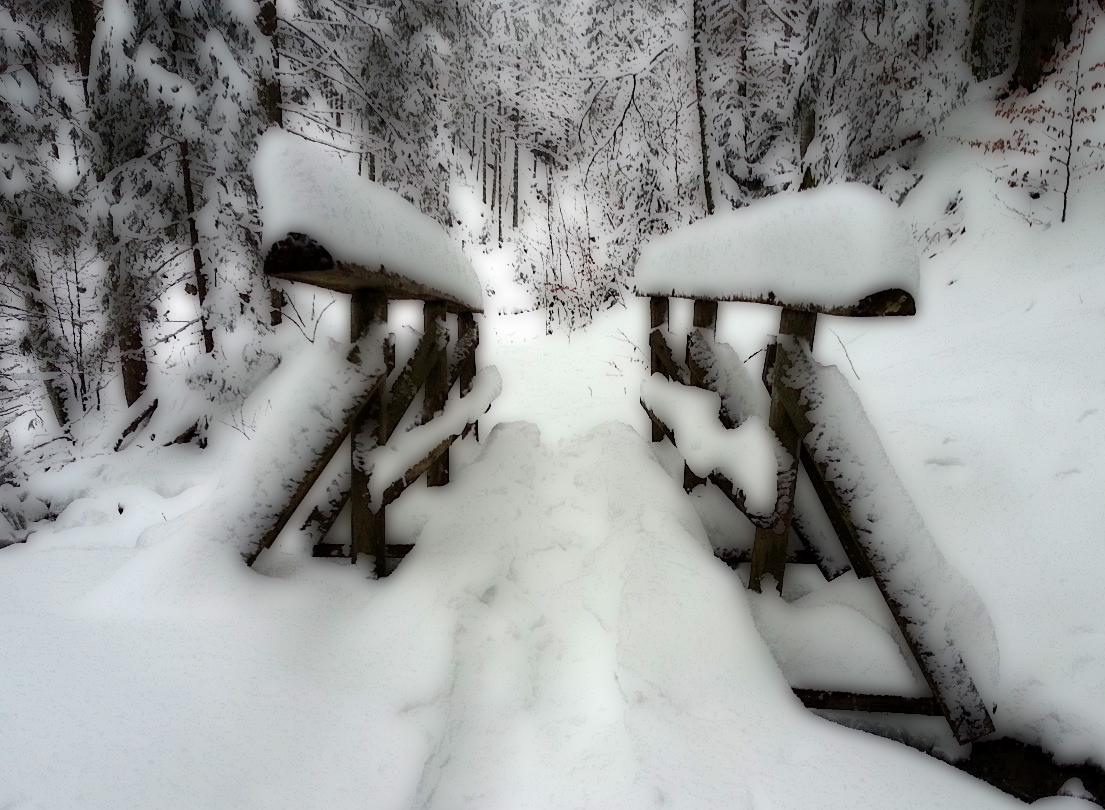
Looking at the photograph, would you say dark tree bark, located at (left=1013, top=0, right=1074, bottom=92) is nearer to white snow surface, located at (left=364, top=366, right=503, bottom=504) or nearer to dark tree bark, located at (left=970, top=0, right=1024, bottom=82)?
dark tree bark, located at (left=970, top=0, right=1024, bottom=82)

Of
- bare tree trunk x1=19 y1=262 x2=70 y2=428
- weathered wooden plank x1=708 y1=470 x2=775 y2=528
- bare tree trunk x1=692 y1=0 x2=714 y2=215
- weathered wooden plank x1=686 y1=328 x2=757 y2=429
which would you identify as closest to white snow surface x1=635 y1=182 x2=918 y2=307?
weathered wooden plank x1=686 y1=328 x2=757 y2=429

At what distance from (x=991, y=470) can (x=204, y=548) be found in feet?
13.1

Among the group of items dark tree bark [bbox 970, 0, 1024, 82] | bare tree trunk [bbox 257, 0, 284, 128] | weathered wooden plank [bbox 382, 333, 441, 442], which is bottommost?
weathered wooden plank [bbox 382, 333, 441, 442]

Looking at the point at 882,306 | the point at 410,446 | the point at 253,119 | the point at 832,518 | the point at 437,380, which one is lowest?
the point at 832,518

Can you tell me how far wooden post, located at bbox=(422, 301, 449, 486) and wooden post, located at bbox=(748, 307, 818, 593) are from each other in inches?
71.2

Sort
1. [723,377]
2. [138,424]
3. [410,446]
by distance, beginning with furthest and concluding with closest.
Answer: [138,424] < [723,377] < [410,446]

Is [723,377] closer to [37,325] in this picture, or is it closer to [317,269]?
[317,269]

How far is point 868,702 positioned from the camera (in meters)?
1.87

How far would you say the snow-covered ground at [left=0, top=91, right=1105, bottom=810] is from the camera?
130 cm

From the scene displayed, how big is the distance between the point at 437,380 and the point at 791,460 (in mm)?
2103

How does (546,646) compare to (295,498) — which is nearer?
(295,498)

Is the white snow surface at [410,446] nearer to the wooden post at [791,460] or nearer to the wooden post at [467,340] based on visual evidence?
the wooden post at [467,340]

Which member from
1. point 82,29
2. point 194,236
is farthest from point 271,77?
point 82,29

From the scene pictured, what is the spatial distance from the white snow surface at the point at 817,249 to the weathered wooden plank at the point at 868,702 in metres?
1.42
